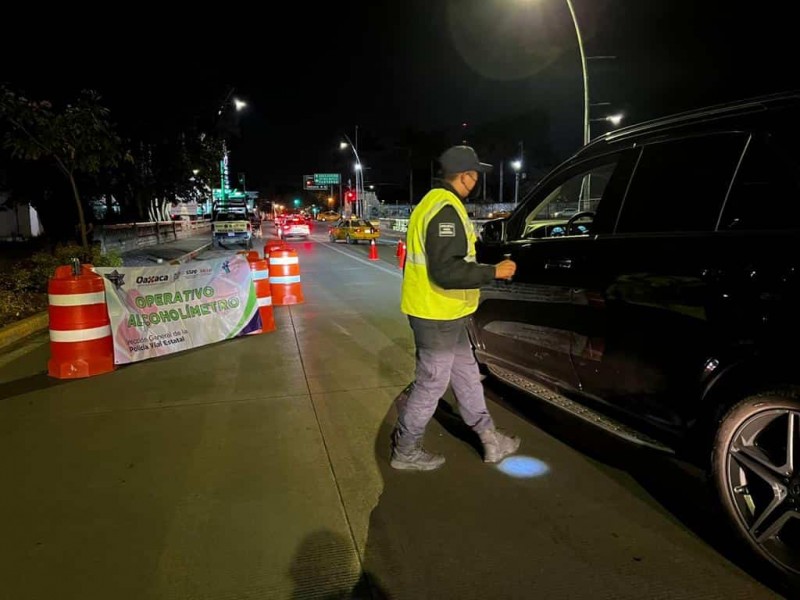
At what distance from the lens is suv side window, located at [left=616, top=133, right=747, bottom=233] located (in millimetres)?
2930

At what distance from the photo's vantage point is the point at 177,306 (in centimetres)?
684

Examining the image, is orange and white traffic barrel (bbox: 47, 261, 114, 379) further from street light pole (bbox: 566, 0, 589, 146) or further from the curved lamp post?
the curved lamp post

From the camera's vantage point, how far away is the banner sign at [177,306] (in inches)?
246

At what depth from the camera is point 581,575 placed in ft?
9.05

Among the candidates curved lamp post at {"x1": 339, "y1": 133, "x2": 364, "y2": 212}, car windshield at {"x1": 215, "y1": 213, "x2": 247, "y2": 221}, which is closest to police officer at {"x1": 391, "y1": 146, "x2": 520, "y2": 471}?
car windshield at {"x1": 215, "y1": 213, "x2": 247, "y2": 221}

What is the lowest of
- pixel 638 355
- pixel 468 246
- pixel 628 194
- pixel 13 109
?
pixel 638 355

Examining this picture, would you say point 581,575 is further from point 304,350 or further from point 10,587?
point 304,350

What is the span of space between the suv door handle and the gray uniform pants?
681 mm

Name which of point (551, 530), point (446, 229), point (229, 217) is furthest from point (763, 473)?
point (229, 217)

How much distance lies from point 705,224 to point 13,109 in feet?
36.9

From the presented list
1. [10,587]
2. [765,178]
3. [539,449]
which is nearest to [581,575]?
[539,449]

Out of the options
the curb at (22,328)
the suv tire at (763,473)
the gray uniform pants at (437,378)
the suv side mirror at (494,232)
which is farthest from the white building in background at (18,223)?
the suv tire at (763,473)

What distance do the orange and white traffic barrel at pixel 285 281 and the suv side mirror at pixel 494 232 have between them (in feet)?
18.9

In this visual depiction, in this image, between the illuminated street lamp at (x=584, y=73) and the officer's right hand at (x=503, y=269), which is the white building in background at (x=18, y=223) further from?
the officer's right hand at (x=503, y=269)
